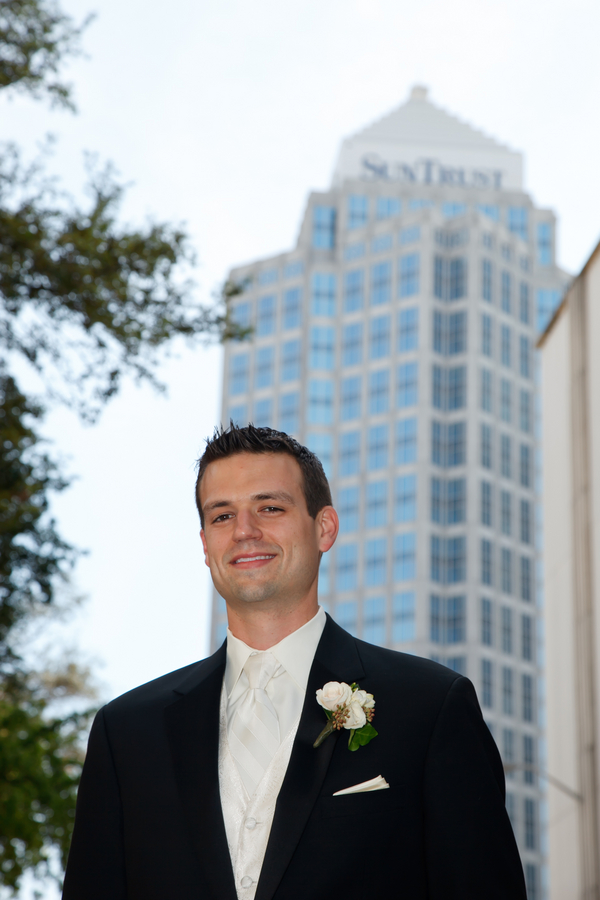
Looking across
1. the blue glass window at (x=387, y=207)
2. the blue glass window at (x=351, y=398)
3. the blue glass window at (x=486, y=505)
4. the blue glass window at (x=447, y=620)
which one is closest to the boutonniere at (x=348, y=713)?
the blue glass window at (x=447, y=620)

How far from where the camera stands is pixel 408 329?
111000 millimetres

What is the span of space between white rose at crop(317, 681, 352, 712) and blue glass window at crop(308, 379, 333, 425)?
363 ft

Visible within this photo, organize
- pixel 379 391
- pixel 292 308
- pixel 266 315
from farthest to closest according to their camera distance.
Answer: pixel 266 315
pixel 292 308
pixel 379 391

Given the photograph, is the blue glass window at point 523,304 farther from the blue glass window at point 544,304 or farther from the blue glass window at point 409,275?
the blue glass window at point 409,275

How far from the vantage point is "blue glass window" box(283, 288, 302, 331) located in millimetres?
117188

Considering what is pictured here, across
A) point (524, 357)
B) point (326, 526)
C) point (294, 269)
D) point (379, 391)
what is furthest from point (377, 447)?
point (326, 526)

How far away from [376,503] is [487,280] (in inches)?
893

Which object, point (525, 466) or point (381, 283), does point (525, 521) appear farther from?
point (381, 283)

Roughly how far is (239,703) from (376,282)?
112519mm

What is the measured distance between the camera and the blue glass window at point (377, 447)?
110 m

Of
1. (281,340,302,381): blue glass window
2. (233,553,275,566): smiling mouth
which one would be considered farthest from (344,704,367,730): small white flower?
(281,340,302,381): blue glass window

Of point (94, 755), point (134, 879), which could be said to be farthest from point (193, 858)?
point (94, 755)

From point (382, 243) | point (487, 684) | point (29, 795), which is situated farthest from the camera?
point (382, 243)

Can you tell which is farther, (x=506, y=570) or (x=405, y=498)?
(x=405, y=498)
